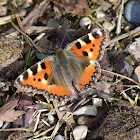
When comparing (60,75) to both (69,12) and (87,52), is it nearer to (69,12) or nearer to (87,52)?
(87,52)

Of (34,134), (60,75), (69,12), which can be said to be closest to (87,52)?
(60,75)

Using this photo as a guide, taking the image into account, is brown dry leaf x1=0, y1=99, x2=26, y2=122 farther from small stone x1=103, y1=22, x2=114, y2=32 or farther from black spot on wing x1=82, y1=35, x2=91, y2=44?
small stone x1=103, y1=22, x2=114, y2=32

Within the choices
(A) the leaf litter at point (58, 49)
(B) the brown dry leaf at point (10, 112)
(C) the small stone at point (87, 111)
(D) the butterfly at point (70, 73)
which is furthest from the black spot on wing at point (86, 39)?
(B) the brown dry leaf at point (10, 112)

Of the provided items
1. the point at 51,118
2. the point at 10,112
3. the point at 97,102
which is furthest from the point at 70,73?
the point at 10,112

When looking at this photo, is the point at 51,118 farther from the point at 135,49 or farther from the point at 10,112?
Result: the point at 135,49

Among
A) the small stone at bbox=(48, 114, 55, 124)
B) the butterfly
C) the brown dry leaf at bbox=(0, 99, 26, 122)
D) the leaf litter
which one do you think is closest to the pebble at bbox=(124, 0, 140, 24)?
the leaf litter

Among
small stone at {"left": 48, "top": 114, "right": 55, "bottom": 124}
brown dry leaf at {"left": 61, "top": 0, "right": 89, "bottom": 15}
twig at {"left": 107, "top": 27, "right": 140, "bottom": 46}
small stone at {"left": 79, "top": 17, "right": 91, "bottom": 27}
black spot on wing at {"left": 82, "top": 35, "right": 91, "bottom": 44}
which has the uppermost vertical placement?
brown dry leaf at {"left": 61, "top": 0, "right": 89, "bottom": 15}
